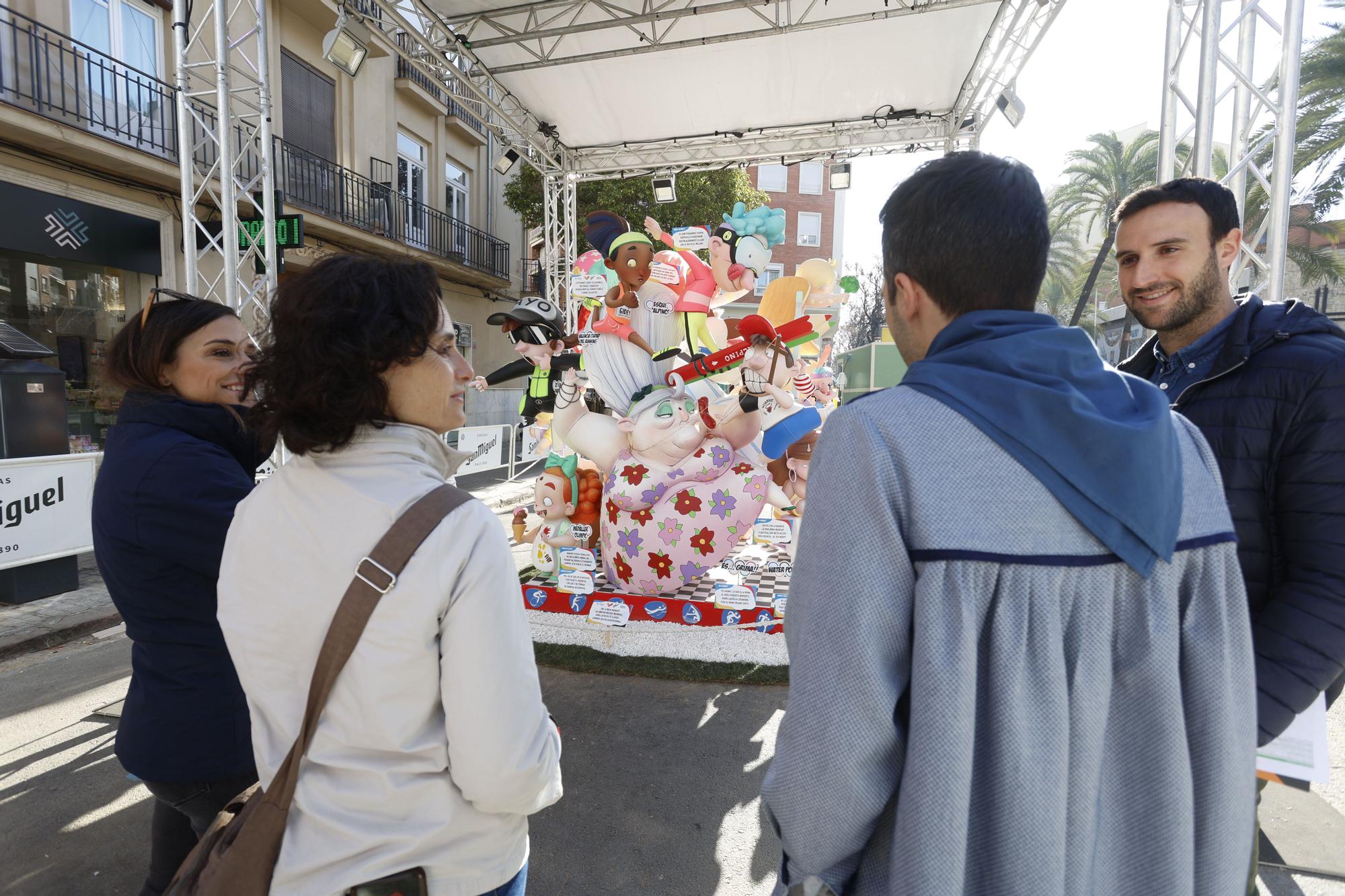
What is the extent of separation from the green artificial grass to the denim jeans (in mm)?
2773

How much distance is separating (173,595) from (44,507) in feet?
15.4

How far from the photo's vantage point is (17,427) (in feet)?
15.9

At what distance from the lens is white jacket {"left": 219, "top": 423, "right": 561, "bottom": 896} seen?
968 mm

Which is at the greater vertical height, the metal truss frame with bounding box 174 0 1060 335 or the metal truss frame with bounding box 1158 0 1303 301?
the metal truss frame with bounding box 174 0 1060 335

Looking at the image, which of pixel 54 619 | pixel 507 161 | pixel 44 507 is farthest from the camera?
pixel 507 161

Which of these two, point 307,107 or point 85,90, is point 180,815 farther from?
point 307,107

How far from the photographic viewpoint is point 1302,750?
1.26 m

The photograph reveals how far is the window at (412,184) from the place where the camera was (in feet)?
43.8

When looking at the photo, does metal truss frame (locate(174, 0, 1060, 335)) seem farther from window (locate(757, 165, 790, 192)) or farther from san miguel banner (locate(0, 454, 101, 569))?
window (locate(757, 165, 790, 192))

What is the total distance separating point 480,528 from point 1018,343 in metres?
0.76

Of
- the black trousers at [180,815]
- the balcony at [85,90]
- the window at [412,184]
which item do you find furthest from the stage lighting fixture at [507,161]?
the black trousers at [180,815]

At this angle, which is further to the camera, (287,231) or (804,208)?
(804,208)

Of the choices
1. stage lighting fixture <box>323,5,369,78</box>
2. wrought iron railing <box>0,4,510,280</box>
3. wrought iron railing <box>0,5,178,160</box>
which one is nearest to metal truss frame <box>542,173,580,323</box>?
wrought iron railing <box>0,4,510,280</box>

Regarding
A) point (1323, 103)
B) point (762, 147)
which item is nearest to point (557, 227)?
point (762, 147)
